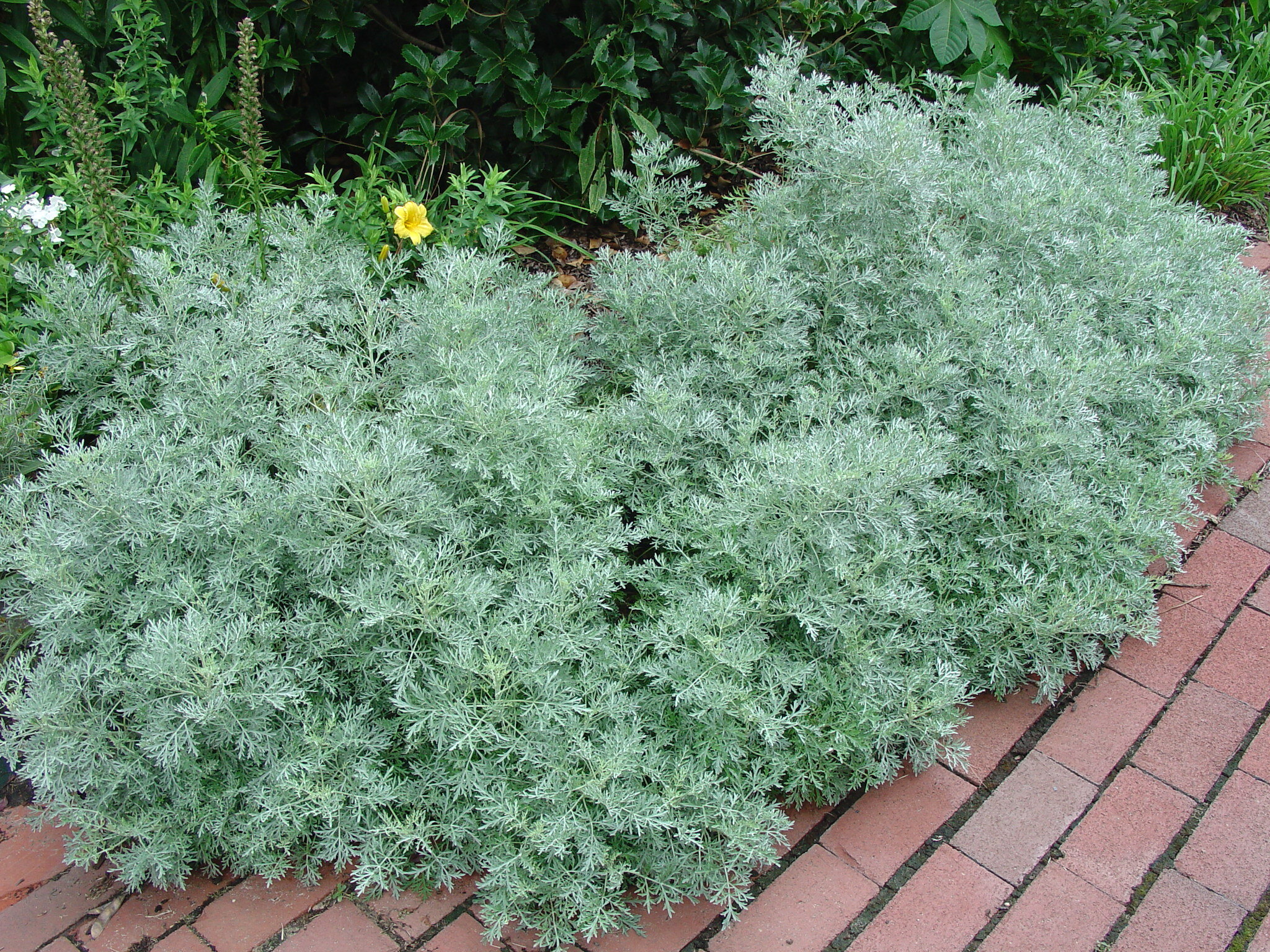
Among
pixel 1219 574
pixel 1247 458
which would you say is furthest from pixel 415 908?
pixel 1247 458

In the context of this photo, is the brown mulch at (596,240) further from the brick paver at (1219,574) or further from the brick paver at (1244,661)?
the brick paver at (1244,661)

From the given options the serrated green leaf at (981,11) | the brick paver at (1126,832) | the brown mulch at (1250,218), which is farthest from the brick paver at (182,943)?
the brown mulch at (1250,218)

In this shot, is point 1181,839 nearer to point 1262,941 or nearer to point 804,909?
point 1262,941

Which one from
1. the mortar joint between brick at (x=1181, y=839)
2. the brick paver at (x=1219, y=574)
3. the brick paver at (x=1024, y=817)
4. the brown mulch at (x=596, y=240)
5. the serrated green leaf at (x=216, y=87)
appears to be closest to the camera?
the mortar joint between brick at (x=1181, y=839)

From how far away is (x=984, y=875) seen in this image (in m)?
2.11

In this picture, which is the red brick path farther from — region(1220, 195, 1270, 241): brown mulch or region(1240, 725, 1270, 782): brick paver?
region(1220, 195, 1270, 241): brown mulch

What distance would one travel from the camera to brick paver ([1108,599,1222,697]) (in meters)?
2.58

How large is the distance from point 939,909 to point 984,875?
5.6 inches


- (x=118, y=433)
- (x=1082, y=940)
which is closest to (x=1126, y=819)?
(x=1082, y=940)

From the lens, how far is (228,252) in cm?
286

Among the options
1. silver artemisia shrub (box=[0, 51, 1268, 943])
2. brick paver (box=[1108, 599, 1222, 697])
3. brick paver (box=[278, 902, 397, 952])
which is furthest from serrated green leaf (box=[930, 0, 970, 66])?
brick paver (box=[278, 902, 397, 952])

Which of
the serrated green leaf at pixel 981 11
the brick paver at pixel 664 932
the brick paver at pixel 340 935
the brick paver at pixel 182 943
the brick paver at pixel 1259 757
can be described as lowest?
the brick paver at pixel 182 943

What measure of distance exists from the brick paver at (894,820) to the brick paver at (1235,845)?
498 mm

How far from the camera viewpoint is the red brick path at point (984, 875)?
1.98m
